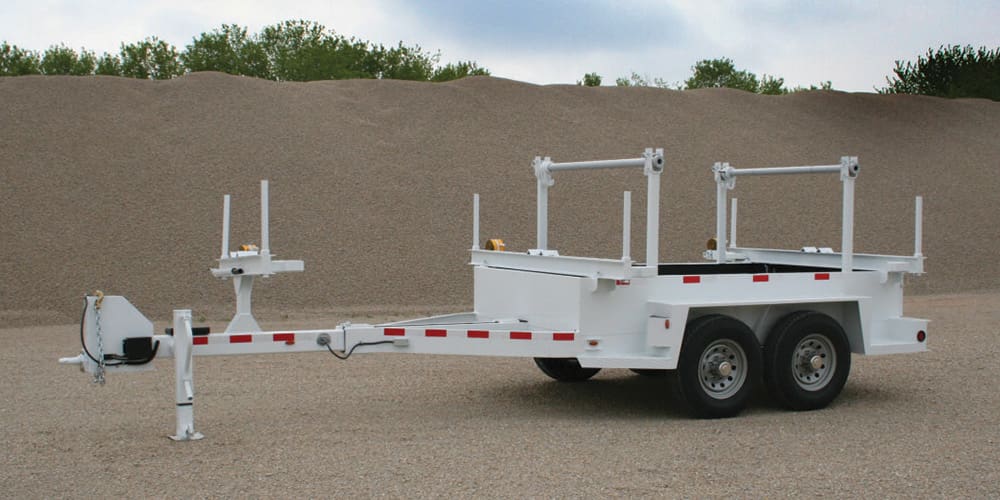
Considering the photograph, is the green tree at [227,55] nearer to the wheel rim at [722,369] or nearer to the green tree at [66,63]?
the green tree at [66,63]

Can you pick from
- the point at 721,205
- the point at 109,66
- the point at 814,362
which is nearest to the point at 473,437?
the point at 814,362

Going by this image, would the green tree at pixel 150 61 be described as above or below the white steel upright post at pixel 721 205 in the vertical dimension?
above

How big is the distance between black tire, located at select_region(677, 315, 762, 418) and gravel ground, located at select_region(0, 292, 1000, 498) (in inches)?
7.1

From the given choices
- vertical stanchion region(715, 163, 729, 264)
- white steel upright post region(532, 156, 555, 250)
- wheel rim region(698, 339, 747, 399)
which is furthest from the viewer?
vertical stanchion region(715, 163, 729, 264)

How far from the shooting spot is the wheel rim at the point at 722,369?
7.89 metres

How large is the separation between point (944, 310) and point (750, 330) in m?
10.7

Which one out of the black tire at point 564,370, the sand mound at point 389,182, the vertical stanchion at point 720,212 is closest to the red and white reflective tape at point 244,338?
the black tire at point 564,370

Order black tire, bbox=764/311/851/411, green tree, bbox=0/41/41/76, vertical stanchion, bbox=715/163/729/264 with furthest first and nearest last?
1. green tree, bbox=0/41/41/76
2. vertical stanchion, bbox=715/163/729/264
3. black tire, bbox=764/311/851/411

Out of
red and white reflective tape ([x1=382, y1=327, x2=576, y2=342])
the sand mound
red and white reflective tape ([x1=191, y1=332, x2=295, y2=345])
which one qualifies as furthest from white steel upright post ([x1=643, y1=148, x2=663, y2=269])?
the sand mound

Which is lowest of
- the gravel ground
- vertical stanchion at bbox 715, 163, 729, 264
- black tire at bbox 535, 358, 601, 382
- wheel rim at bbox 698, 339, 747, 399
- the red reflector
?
the gravel ground

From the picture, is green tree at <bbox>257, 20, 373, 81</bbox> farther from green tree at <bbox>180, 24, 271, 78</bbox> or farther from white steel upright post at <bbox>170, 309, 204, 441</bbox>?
white steel upright post at <bbox>170, 309, 204, 441</bbox>

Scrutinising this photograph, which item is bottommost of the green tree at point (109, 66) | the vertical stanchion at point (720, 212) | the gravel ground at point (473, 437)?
the gravel ground at point (473, 437)

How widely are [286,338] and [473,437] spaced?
1500 mm

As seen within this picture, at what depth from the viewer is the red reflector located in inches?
282
